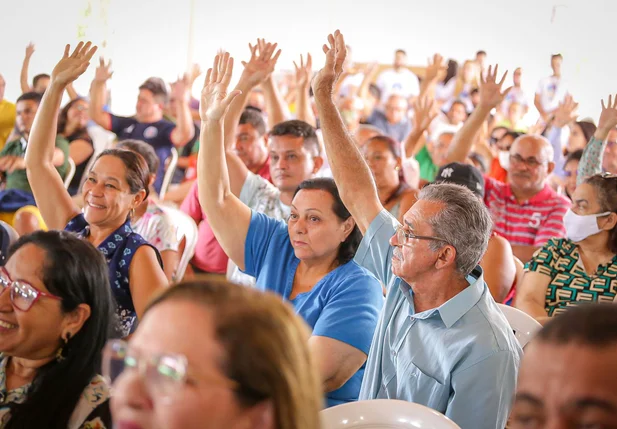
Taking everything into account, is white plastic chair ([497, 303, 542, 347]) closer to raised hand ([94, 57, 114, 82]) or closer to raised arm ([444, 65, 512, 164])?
raised arm ([444, 65, 512, 164])

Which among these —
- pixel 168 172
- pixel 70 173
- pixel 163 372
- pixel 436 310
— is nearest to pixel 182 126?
pixel 168 172

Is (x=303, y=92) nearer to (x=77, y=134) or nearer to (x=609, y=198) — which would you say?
(x=77, y=134)

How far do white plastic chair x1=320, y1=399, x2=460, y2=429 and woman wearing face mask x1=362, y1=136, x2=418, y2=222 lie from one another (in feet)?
6.53

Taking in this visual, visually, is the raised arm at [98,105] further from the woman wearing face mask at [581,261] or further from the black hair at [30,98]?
the woman wearing face mask at [581,261]

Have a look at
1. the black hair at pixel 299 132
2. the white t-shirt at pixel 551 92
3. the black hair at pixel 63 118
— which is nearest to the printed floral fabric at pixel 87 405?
the black hair at pixel 299 132

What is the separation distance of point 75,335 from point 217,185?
3.50 feet

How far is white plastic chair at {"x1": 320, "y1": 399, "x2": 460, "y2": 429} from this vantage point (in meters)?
1.41

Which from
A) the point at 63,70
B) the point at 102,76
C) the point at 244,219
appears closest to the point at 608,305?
the point at 244,219

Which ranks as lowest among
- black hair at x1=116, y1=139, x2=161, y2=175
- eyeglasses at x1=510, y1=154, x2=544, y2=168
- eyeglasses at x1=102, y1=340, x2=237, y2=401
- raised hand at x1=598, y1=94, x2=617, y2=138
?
black hair at x1=116, y1=139, x2=161, y2=175

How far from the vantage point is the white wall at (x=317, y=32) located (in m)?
6.27

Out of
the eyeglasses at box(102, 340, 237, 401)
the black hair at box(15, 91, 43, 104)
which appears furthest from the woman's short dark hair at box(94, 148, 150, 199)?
the black hair at box(15, 91, 43, 104)

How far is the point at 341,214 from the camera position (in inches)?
96.3

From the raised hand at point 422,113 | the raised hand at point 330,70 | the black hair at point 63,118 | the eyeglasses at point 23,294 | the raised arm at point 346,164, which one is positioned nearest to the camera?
the eyeglasses at point 23,294

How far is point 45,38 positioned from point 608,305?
6087 millimetres
